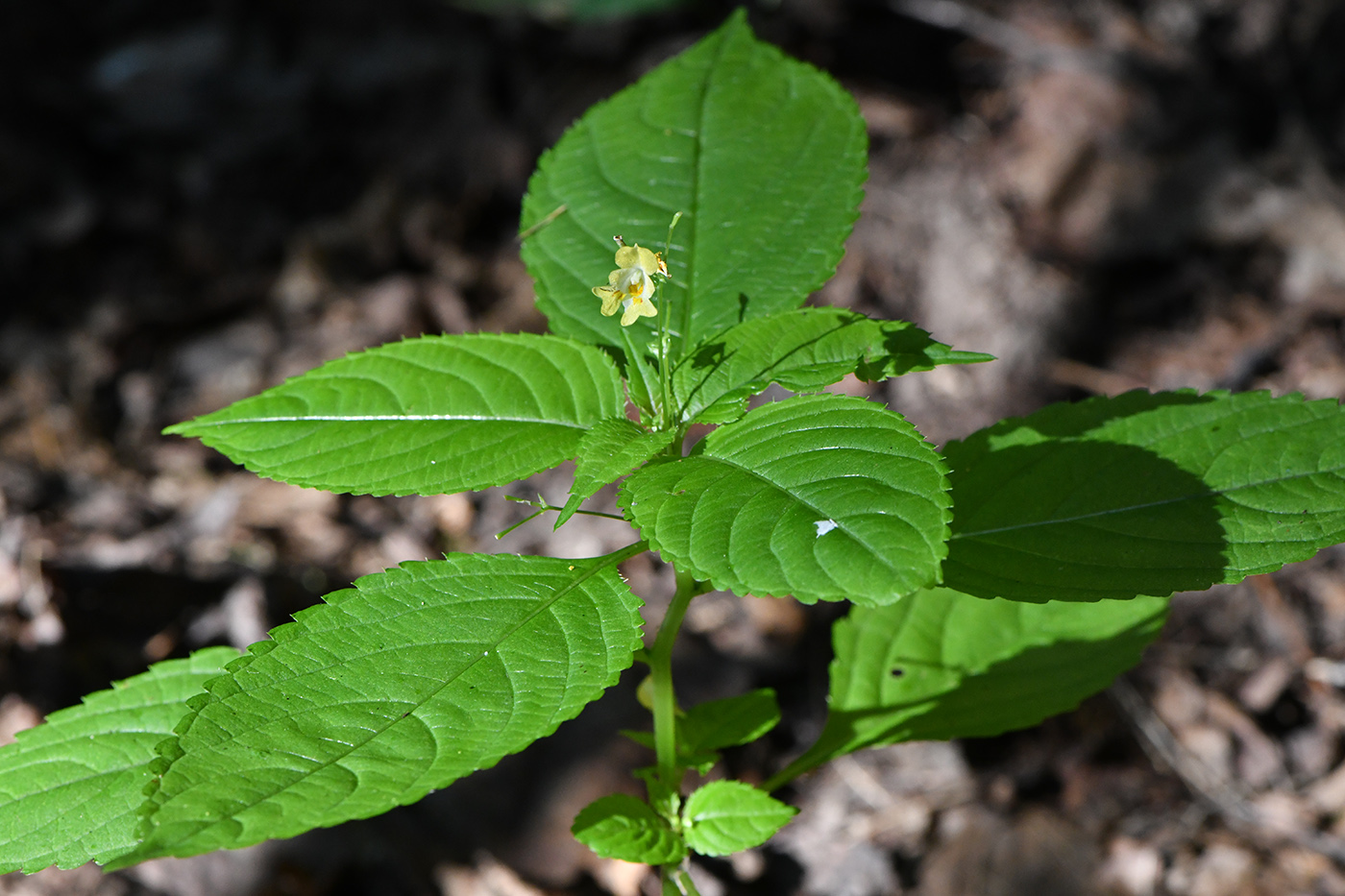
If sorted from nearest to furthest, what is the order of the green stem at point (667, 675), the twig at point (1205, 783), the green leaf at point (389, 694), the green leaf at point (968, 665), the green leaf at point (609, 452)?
the green leaf at point (389, 694), the green leaf at point (609, 452), the green stem at point (667, 675), the green leaf at point (968, 665), the twig at point (1205, 783)

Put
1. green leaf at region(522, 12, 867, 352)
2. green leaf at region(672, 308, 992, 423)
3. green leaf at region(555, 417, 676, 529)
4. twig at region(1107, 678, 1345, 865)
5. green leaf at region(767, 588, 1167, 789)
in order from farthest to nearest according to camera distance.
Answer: twig at region(1107, 678, 1345, 865), green leaf at region(767, 588, 1167, 789), green leaf at region(522, 12, 867, 352), green leaf at region(672, 308, 992, 423), green leaf at region(555, 417, 676, 529)

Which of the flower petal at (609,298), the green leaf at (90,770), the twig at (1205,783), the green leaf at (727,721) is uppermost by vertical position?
the flower petal at (609,298)

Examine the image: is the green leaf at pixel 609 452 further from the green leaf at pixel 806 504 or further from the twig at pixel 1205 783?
the twig at pixel 1205 783

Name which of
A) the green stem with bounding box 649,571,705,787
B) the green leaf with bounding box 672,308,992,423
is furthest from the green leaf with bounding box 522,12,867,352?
the green stem with bounding box 649,571,705,787

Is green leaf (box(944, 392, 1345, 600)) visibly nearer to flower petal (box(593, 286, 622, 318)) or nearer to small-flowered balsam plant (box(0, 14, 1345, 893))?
small-flowered balsam plant (box(0, 14, 1345, 893))

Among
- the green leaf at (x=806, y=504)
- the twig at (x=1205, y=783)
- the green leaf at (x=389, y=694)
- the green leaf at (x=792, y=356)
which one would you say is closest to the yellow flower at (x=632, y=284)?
the green leaf at (x=792, y=356)

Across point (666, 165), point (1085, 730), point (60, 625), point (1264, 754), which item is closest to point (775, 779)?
point (666, 165)
